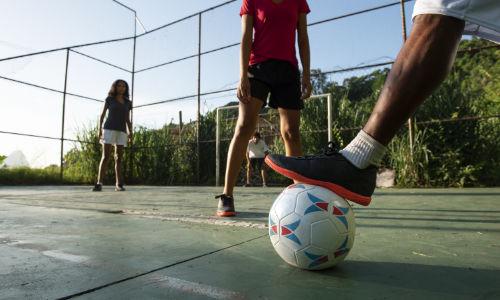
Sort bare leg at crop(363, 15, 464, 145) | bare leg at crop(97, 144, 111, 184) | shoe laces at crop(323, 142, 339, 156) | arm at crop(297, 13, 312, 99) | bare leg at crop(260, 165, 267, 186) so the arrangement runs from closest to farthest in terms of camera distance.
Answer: bare leg at crop(363, 15, 464, 145)
shoe laces at crop(323, 142, 339, 156)
arm at crop(297, 13, 312, 99)
bare leg at crop(97, 144, 111, 184)
bare leg at crop(260, 165, 267, 186)

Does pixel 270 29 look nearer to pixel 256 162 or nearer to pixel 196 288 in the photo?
pixel 196 288

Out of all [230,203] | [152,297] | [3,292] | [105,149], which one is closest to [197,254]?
[152,297]

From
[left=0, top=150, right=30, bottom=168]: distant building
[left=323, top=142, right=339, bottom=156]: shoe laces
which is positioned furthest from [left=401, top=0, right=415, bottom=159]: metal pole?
[left=0, top=150, right=30, bottom=168]: distant building

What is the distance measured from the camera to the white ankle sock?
1.24 meters

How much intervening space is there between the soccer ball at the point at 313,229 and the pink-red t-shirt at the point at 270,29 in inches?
53.2

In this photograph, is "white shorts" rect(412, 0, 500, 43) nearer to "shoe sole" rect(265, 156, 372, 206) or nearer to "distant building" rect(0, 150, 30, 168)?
"shoe sole" rect(265, 156, 372, 206)

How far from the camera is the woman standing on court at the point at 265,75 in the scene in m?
2.31

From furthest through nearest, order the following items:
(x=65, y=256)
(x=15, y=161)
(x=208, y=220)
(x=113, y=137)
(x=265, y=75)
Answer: (x=15, y=161) → (x=113, y=137) → (x=265, y=75) → (x=208, y=220) → (x=65, y=256)

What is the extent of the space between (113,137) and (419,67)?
5.20 m

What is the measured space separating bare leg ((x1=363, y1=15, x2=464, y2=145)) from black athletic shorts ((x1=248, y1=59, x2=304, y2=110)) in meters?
A: 1.21

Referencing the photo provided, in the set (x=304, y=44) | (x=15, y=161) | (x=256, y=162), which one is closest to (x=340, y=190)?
(x=304, y=44)

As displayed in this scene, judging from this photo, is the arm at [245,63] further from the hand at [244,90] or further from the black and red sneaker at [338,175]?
the black and red sneaker at [338,175]

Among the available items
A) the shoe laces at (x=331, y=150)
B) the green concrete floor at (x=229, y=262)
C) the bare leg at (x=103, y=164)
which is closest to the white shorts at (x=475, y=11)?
the shoe laces at (x=331, y=150)

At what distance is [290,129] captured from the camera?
7.93ft
